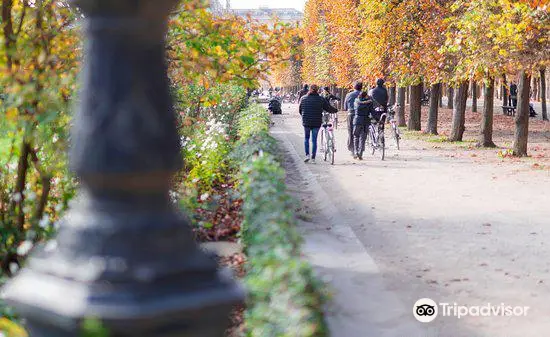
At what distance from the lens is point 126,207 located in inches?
87.0

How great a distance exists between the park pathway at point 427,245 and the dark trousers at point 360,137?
3151 millimetres

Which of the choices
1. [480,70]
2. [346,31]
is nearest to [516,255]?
[480,70]

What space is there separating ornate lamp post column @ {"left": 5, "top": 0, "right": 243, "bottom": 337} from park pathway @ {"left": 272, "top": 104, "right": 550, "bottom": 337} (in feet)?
11.6

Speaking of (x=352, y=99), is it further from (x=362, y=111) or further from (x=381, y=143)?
(x=381, y=143)

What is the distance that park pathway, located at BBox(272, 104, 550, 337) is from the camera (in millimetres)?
6910

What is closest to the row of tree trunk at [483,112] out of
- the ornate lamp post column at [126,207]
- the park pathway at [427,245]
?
the park pathway at [427,245]

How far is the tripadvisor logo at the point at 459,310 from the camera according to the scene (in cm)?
707

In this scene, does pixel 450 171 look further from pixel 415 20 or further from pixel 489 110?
pixel 415 20

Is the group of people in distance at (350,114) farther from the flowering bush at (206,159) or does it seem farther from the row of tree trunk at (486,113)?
the flowering bush at (206,159)

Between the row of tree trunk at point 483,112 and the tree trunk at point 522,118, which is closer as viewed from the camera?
the tree trunk at point 522,118

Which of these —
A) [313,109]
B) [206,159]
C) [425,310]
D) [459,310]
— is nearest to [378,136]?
[313,109]

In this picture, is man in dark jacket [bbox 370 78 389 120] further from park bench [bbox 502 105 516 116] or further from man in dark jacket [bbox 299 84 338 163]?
park bench [bbox 502 105 516 116]

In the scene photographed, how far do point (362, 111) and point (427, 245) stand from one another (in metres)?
12.0

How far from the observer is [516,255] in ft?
31.2
